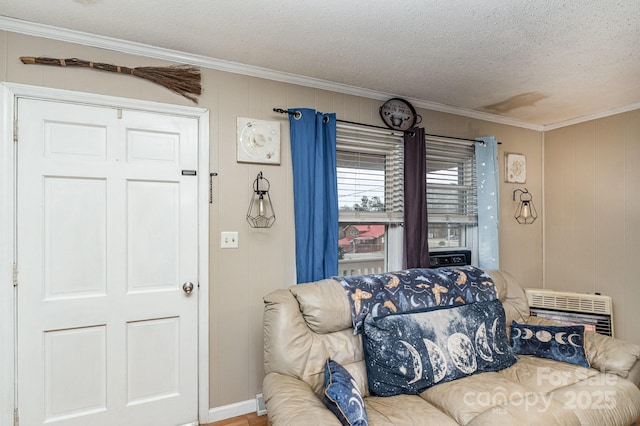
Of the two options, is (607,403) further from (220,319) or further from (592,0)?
(220,319)

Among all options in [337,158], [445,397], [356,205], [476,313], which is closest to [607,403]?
[476,313]

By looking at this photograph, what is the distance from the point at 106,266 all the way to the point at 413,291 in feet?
6.38

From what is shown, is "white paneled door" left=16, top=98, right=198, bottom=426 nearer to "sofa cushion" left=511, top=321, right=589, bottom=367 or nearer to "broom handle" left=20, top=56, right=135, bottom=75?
"broom handle" left=20, top=56, right=135, bottom=75

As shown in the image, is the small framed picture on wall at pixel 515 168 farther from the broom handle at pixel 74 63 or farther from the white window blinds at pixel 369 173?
the broom handle at pixel 74 63

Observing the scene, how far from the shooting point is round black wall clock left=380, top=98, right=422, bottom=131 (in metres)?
2.87

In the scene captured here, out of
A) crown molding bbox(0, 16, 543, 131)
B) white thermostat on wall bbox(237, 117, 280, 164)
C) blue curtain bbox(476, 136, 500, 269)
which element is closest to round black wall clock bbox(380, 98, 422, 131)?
crown molding bbox(0, 16, 543, 131)

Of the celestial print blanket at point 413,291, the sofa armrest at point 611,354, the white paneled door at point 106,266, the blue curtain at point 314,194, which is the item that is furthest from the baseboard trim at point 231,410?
the sofa armrest at point 611,354

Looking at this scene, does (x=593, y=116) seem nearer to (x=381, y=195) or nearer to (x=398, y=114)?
(x=398, y=114)

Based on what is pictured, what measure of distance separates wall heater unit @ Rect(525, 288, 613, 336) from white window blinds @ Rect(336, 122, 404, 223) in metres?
1.65

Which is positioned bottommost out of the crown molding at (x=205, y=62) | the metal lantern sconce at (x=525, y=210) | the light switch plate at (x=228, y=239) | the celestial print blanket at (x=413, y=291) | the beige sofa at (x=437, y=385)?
the beige sofa at (x=437, y=385)

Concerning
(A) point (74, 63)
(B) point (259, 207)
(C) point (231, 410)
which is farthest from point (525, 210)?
(A) point (74, 63)

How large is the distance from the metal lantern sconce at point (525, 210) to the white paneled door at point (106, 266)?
131 inches

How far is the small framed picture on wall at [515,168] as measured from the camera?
139 inches

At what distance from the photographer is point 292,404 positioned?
1453mm
